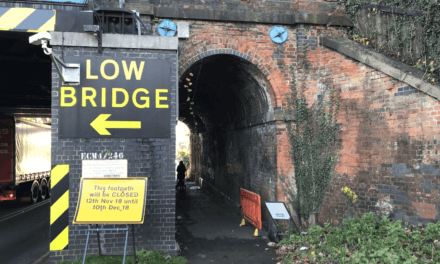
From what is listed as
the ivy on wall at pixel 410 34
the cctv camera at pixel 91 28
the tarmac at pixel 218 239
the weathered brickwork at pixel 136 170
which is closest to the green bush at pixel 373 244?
the tarmac at pixel 218 239

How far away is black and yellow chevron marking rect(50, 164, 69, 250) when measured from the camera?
5449mm

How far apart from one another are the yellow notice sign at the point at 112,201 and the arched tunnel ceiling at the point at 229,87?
339 centimetres

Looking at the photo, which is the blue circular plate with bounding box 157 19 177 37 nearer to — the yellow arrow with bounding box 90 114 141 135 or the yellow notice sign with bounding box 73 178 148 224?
the yellow arrow with bounding box 90 114 141 135

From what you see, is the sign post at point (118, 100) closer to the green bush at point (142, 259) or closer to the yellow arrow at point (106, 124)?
the yellow arrow at point (106, 124)

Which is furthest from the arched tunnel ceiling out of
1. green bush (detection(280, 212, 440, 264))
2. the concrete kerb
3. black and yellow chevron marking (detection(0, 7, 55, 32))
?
green bush (detection(280, 212, 440, 264))

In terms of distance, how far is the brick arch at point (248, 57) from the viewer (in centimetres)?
751

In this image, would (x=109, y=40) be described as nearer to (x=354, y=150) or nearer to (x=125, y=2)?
(x=125, y=2)

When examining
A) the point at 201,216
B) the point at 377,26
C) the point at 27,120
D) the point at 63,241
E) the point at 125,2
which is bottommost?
the point at 201,216

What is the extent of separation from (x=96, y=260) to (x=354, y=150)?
6.07 meters

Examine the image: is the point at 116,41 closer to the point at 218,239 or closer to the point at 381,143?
the point at 218,239

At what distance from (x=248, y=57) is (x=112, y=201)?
495cm

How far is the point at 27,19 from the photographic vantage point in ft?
20.2

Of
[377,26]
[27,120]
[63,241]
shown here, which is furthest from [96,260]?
[27,120]

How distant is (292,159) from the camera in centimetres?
763
